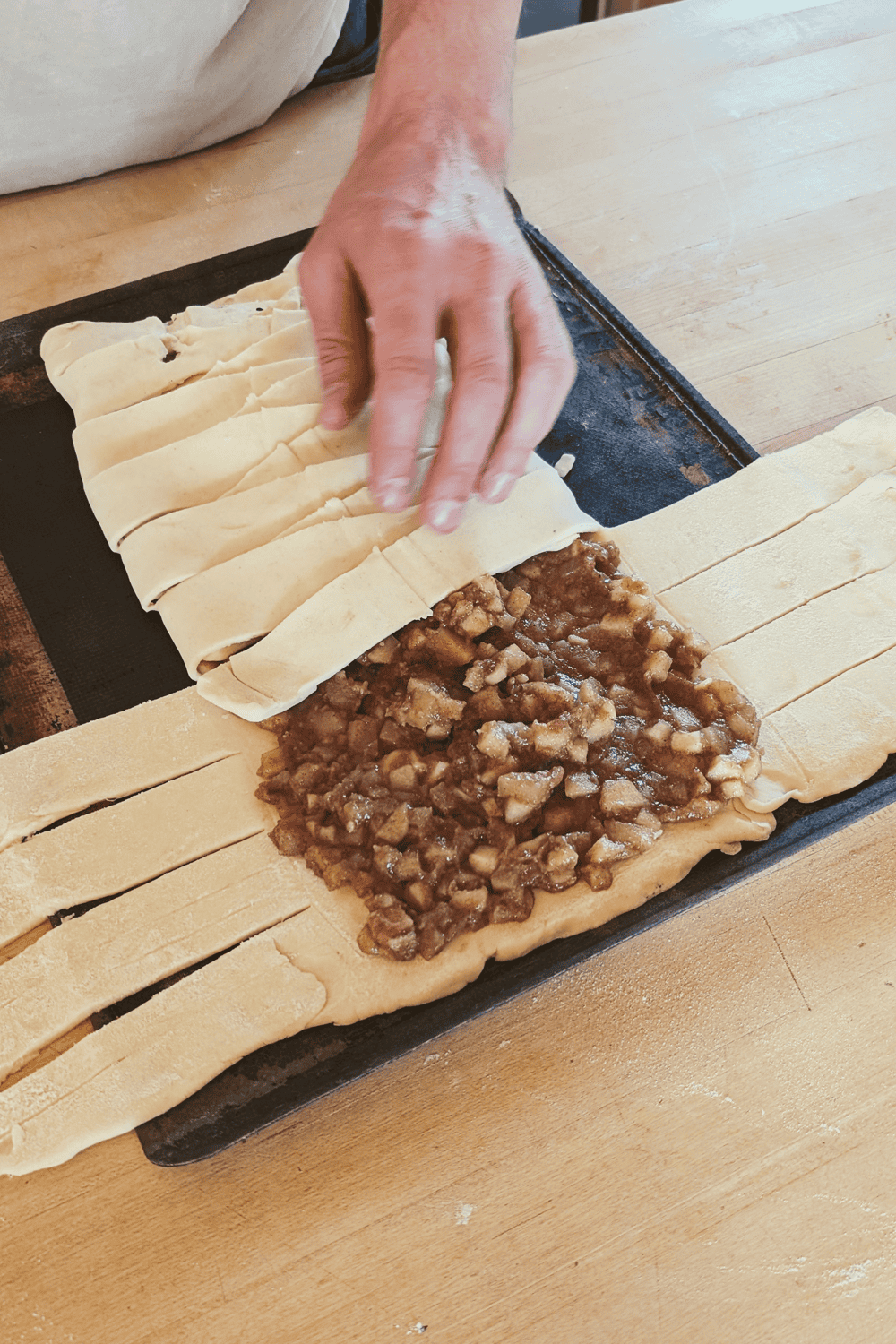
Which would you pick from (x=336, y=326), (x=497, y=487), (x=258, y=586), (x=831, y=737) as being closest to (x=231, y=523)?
(x=258, y=586)

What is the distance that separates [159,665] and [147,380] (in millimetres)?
579

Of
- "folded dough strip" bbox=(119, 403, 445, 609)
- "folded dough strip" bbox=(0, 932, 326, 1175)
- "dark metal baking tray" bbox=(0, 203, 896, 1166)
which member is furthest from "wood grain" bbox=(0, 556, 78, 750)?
"folded dough strip" bbox=(0, 932, 326, 1175)

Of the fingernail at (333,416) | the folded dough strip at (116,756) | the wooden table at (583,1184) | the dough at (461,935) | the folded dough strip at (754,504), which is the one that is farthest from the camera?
the folded dough strip at (754,504)

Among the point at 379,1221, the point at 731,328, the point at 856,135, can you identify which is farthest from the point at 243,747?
the point at 856,135

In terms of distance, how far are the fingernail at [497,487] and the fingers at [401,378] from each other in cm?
13

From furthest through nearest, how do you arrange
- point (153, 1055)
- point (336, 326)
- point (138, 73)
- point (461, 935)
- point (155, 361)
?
1. point (138, 73)
2. point (155, 361)
3. point (336, 326)
4. point (461, 935)
5. point (153, 1055)

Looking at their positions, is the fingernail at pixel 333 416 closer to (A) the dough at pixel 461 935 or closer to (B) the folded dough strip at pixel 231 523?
(B) the folded dough strip at pixel 231 523

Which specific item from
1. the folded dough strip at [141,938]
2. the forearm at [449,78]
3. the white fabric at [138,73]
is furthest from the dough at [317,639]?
the white fabric at [138,73]

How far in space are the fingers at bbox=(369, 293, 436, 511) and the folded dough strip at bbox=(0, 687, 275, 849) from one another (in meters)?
0.47

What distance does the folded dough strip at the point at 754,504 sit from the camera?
68.9 inches

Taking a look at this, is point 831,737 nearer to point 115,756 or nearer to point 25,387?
point 115,756

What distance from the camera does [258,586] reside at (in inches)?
64.4

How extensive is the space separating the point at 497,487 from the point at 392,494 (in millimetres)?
167

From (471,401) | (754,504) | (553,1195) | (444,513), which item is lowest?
(553,1195)
